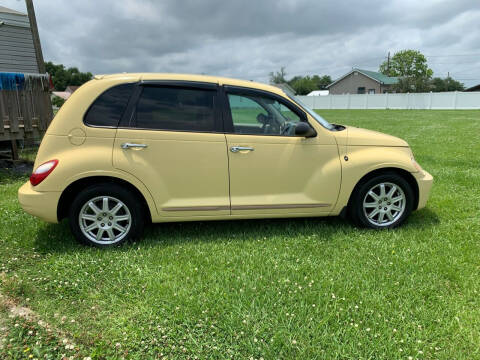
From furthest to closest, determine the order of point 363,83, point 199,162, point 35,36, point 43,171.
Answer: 1. point 363,83
2. point 35,36
3. point 199,162
4. point 43,171

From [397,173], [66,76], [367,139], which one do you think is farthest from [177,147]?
[66,76]

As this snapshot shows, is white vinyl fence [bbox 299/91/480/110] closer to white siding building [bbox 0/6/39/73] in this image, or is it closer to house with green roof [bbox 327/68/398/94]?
house with green roof [bbox 327/68/398/94]

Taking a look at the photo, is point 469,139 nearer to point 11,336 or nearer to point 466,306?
point 466,306

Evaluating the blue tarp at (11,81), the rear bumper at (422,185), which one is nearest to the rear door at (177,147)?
the rear bumper at (422,185)

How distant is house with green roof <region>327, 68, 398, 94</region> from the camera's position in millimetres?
57656

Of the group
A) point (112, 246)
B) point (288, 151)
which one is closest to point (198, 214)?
point (112, 246)

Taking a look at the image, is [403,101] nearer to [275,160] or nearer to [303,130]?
[303,130]

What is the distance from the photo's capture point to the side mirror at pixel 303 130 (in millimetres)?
3775

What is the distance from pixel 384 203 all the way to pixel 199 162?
232cm

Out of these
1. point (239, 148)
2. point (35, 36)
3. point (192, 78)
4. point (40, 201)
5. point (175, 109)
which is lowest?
point (40, 201)

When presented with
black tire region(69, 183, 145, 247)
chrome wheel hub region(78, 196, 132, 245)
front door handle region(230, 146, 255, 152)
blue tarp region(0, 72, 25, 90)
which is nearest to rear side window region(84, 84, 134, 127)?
black tire region(69, 183, 145, 247)

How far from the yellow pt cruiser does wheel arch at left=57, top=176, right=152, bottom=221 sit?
0.01 m

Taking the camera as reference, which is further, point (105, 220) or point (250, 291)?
point (105, 220)

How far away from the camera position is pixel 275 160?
384 centimetres
